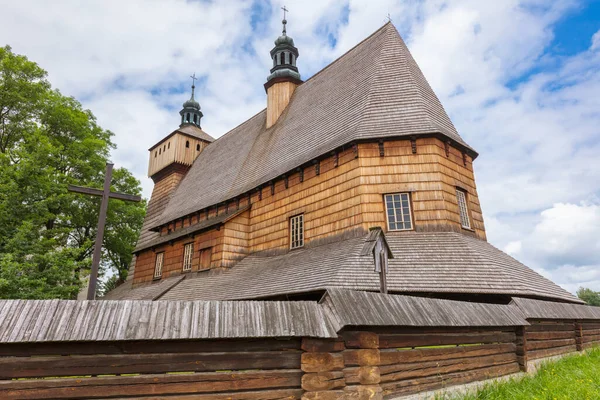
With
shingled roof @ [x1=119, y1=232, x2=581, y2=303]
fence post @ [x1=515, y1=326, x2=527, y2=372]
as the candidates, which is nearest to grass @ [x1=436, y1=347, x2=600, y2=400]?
fence post @ [x1=515, y1=326, x2=527, y2=372]

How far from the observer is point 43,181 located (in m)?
16.7

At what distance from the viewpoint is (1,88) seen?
1830 cm

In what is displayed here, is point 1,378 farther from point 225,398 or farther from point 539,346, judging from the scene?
point 539,346

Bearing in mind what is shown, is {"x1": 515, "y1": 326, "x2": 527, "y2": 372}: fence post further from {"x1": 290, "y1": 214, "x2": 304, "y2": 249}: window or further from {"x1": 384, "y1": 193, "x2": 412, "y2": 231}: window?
{"x1": 290, "y1": 214, "x2": 304, "y2": 249}: window

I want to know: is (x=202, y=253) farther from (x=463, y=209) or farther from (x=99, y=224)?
(x=463, y=209)

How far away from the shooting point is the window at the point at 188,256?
1618 cm

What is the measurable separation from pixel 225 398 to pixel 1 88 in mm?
20284

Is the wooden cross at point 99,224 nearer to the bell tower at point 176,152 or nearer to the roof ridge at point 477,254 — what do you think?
the roof ridge at point 477,254

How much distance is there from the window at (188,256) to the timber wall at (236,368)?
1165 cm

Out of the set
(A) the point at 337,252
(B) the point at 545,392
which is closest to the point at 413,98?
(A) the point at 337,252

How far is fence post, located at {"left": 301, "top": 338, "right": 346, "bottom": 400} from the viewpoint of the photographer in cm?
494

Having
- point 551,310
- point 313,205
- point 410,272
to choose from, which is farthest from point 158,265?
point 551,310

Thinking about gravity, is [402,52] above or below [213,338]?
above

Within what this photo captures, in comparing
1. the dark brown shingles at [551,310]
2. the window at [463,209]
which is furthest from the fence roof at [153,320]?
the window at [463,209]
